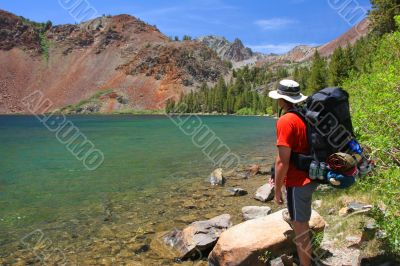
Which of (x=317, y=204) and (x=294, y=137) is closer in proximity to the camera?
(x=294, y=137)

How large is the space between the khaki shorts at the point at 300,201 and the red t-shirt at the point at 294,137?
0.38ft

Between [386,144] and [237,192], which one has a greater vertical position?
[386,144]

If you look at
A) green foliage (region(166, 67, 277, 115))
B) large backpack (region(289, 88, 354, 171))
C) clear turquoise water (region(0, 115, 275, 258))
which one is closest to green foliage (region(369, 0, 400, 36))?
clear turquoise water (region(0, 115, 275, 258))

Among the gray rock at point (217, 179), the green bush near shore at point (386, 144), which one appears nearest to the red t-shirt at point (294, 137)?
the green bush near shore at point (386, 144)

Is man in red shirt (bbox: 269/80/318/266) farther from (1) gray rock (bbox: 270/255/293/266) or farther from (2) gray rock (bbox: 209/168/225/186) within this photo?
(2) gray rock (bbox: 209/168/225/186)

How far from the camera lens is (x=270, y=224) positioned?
9312 mm

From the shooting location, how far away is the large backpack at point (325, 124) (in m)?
6.40

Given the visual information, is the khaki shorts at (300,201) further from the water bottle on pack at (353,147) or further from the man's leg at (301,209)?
the water bottle on pack at (353,147)

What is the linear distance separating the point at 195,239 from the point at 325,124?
615 cm

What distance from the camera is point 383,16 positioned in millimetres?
43375

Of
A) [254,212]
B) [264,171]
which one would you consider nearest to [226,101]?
[264,171]

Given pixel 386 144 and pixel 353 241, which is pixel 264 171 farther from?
pixel 386 144

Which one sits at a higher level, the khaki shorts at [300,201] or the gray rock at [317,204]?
the khaki shorts at [300,201]

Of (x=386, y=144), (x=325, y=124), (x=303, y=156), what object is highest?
(x=325, y=124)
